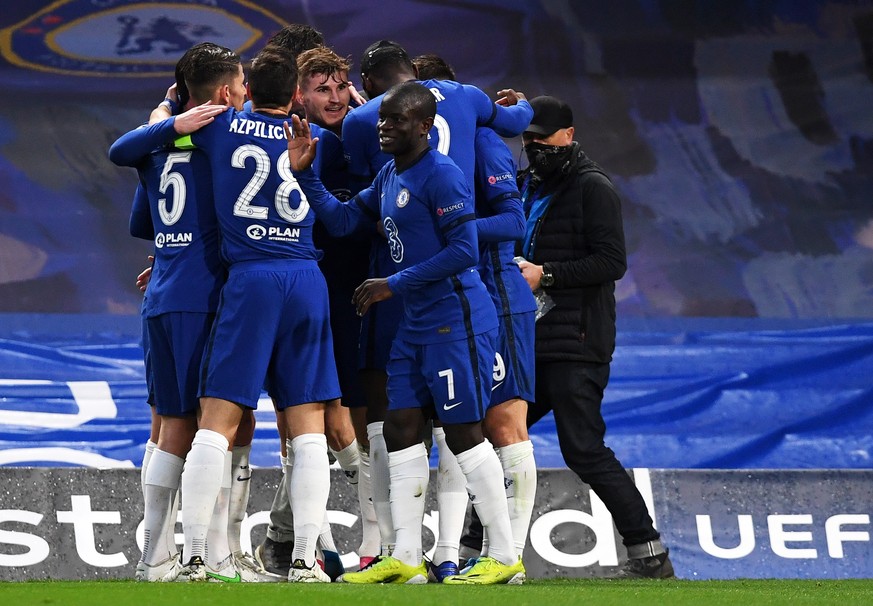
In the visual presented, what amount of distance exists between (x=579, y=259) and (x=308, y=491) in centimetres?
177

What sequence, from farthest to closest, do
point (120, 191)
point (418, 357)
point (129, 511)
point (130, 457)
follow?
point (120, 191) → point (130, 457) → point (129, 511) → point (418, 357)

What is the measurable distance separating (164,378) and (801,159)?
6.24m

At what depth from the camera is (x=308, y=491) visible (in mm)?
4500

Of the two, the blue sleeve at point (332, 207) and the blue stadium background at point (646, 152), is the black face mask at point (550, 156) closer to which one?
the blue sleeve at point (332, 207)

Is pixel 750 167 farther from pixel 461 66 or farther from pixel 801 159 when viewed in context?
pixel 461 66

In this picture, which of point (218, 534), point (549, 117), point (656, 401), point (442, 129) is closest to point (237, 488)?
point (218, 534)

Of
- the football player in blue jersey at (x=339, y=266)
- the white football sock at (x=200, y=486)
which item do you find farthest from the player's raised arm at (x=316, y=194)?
the white football sock at (x=200, y=486)

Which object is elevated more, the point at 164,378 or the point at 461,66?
the point at 461,66

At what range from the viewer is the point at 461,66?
30.8ft

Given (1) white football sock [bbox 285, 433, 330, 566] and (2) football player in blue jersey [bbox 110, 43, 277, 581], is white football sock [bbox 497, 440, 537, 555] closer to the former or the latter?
(1) white football sock [bbox 285, 433, 330, 566]

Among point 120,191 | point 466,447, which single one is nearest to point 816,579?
point 466,447

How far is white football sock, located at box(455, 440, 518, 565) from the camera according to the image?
4.43 m

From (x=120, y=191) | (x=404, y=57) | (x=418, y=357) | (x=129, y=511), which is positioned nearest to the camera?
(x=418, y=357)

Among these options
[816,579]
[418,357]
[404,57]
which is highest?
[404,57]
